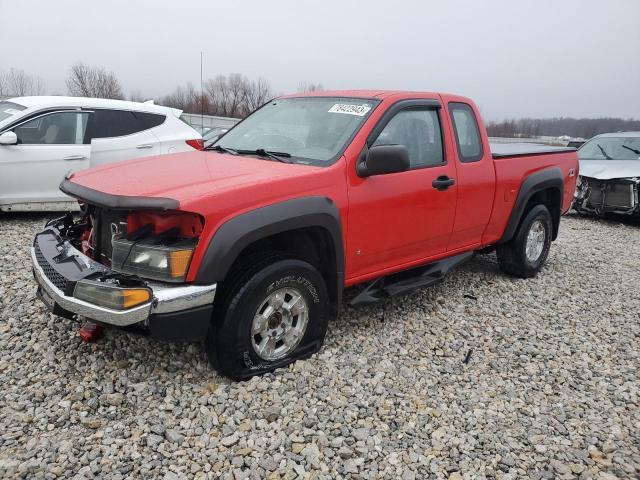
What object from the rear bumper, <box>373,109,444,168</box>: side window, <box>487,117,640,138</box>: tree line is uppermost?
<box>487,117,640,138</box>: tree line

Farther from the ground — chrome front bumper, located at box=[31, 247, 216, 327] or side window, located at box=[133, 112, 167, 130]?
side window, located at box=[133, 112, 167, 130]

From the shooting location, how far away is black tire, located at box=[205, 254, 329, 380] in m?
2.83

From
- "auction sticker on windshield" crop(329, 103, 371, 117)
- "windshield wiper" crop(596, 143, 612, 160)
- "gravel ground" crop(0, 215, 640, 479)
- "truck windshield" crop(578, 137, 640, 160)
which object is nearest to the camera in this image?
"gravel ground" crop(0, 215, 640, 479)

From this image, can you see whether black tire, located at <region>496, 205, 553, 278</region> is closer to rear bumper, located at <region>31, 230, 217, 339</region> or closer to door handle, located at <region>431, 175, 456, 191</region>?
door handle, located at <region>431, 175, 456, 191</region>

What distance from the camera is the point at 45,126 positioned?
6340 mm

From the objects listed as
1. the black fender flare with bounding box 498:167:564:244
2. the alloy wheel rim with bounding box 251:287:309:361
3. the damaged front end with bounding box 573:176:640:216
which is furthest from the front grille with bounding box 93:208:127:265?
the damaged front end with bounding box 573:176:640:216

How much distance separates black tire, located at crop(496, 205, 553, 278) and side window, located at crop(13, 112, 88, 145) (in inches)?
218

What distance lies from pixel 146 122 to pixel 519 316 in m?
5.65

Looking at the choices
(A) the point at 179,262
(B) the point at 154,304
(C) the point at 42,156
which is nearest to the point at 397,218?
(A) the point at 179,262

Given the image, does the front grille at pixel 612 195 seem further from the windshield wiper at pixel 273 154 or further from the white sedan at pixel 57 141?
the windshield wiper at pixel 273 154

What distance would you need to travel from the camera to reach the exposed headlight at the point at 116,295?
2512mm

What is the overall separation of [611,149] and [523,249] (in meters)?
6.95

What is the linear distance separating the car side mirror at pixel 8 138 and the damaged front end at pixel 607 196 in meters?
9.10

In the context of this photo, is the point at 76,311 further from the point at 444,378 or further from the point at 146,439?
the point at 444,378
